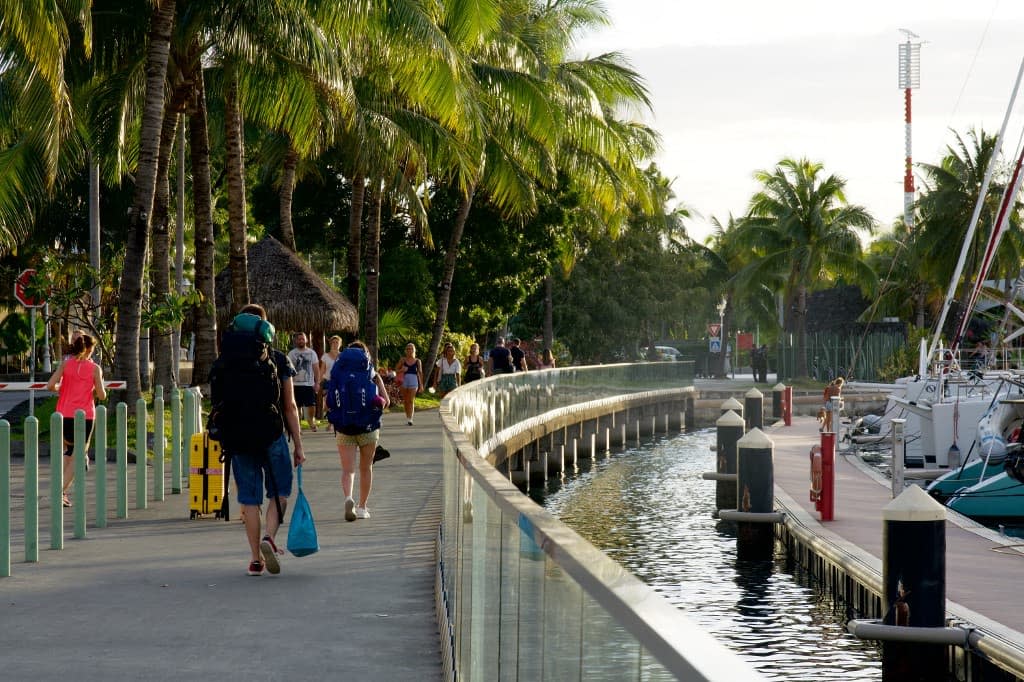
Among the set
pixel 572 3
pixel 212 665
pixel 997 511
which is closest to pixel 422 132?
pixel 572 3

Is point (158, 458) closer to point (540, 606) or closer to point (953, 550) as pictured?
point (953, 550)

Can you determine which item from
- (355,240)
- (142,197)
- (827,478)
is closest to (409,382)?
(355,240)

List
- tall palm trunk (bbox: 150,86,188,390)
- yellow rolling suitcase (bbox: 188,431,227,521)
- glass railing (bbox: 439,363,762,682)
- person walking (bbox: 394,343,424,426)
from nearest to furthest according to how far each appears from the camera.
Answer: glass railing (bbox: 439,363,762,682)
yellow rolling suitcase (bbox: 188,431,227,521)
tall palm trunk (bbox: 150,86,188,390)
person walking (bbox: 394,343,424,426)

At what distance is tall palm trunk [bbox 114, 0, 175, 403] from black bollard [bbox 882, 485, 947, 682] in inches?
542

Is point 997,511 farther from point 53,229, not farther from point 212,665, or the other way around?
point 53,229

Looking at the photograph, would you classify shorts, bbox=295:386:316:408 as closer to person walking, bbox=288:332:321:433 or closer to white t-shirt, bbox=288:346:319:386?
person walking, bbox=288:332:321:433

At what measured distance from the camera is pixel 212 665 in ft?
23.2

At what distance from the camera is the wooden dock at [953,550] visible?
9.62 metres

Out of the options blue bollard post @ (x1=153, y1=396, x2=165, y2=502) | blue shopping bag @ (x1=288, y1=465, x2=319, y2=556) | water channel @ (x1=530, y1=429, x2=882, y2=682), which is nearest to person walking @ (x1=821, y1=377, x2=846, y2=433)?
water channel @ (x1=530, y1=429, x2=882, y2=682)

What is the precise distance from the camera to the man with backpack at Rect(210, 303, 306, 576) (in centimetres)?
976

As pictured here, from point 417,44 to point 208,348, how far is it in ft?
23.3

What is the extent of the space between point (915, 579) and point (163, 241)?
695 inches

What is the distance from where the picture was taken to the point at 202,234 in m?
24.9

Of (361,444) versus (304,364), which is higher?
(304,364)
